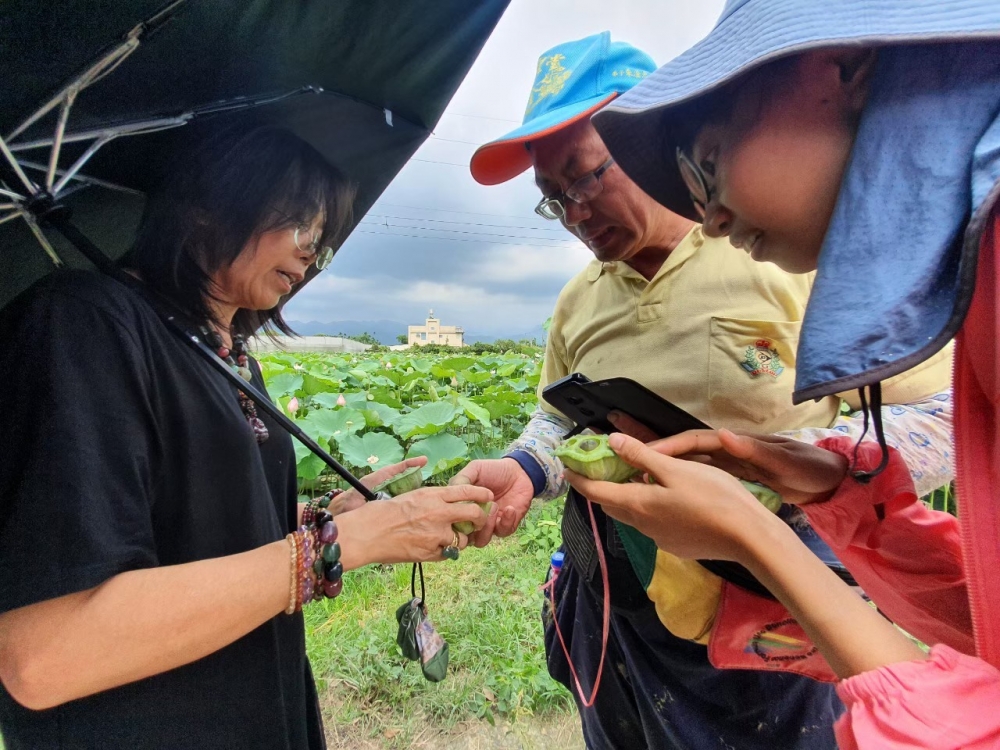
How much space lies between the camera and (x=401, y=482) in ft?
4.87

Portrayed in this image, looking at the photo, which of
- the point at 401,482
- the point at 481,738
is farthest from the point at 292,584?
the point at 481,738

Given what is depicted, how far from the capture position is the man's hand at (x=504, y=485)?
1.47 m

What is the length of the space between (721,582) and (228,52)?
1645mm

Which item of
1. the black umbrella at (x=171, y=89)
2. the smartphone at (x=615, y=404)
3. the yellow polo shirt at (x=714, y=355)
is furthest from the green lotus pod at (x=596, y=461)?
the black umbrella at (x=171, y=89)

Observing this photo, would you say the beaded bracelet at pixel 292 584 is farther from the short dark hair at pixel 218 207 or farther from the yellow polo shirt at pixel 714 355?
the yellow polo shirt at pixel 714 355

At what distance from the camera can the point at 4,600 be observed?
2.30 ft

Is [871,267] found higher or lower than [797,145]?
lower

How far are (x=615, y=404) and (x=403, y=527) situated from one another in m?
0.59

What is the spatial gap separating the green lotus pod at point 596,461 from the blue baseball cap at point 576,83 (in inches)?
33.1

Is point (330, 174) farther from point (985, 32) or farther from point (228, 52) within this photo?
point (985, 32)

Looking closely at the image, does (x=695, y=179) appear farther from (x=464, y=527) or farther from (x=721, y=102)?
(x=464, y=527)

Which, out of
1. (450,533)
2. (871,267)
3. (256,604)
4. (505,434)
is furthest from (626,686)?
(505,434)

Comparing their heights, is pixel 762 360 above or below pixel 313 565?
above

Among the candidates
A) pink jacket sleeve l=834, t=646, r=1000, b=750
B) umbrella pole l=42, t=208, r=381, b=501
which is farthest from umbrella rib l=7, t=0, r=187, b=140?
pink jacket sleeve l=834, t=646, r=1000, b=750
